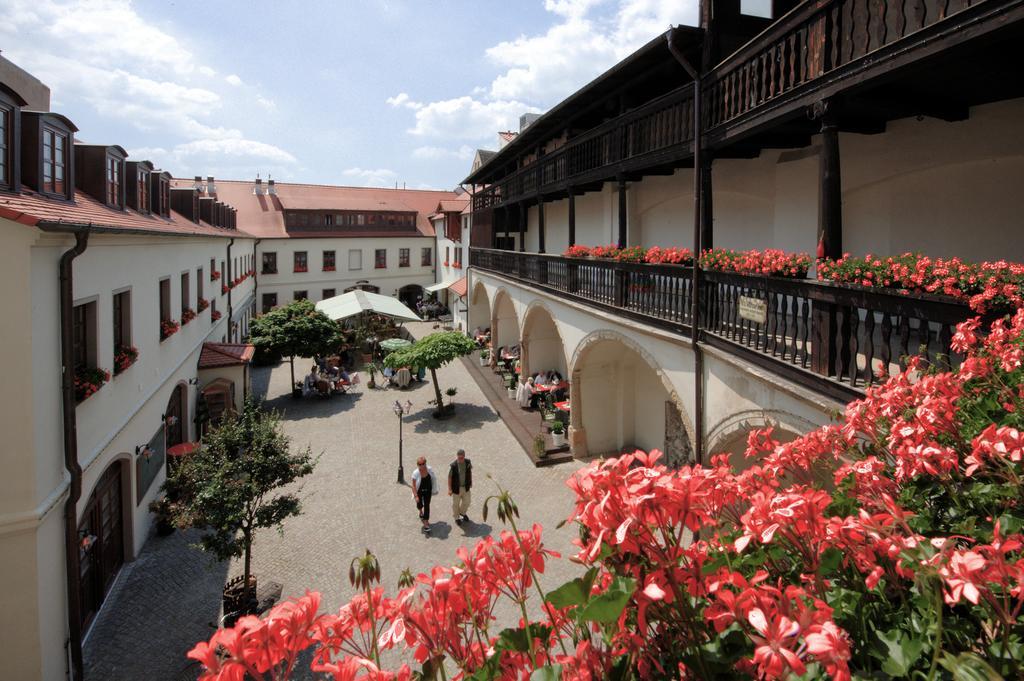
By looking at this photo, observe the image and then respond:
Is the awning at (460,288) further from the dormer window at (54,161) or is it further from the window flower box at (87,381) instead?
the window flower box at (87,381)

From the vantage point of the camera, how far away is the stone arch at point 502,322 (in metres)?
25.7

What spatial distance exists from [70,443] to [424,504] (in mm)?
6440

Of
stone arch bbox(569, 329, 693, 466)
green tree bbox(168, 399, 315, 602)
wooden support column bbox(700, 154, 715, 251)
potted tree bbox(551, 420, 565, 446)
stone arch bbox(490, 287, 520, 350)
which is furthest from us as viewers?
stone arch bbox(490, 287, 520, 350)

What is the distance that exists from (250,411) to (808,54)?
1011 cm

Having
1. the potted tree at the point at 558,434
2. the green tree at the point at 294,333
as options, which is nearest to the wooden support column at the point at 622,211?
the potted tree at the point at 558,434

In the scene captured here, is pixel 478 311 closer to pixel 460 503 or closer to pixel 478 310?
pixel 478 310

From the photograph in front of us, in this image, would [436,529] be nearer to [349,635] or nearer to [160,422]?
[160,422]

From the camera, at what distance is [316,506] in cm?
1334

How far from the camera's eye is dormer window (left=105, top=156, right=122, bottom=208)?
11734 millimetres

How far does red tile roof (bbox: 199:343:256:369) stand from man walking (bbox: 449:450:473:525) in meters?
9.63

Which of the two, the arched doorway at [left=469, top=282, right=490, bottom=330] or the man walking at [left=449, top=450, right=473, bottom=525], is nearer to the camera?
the man walking at [left=449, top=450, right=473, bottom=525]

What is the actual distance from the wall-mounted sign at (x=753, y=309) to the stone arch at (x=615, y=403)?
6.98m

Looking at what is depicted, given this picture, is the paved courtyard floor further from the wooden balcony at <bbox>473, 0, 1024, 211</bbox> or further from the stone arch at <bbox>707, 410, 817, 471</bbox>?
the wooden balcony at <bbox>473, 0, 1024, 211</bbox>

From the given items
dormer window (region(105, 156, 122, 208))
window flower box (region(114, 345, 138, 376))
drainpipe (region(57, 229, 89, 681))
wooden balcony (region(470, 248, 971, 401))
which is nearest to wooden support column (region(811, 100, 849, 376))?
wooden balcony (region(470, 248, 971, 401))
